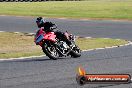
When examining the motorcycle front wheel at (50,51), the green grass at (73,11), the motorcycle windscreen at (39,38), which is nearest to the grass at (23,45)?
the motorcycle windscreen at (39,38)

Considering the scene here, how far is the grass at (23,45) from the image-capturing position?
59.8ft

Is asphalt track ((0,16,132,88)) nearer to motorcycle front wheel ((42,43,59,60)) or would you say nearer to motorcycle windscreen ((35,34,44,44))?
motorcycle front wheel ((42,43,59,60))

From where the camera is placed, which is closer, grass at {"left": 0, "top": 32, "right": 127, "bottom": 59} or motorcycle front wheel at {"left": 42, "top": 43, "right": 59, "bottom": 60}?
motorcycle front wheel at {"left": 42, "top": 43, "right": 59, "bottom": 60}

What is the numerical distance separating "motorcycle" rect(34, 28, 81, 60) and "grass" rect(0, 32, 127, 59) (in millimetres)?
1623

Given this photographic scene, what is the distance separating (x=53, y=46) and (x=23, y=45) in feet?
17.9

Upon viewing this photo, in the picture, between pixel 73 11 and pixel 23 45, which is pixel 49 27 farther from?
pixel 73 11

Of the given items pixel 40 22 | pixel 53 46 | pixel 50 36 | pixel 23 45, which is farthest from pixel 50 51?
pixel 23 45

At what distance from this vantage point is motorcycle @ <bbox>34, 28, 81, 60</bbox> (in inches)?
624

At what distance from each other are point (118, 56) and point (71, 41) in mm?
1716

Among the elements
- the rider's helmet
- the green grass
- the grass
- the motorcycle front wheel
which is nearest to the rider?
the rider's helmet

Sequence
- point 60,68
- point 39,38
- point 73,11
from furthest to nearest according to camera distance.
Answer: point 73,11, point 39,38, point 60,68

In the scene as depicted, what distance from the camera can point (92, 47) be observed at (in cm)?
2053

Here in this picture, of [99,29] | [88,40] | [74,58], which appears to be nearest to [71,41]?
[74,58]

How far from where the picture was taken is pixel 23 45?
21406 millimetres
